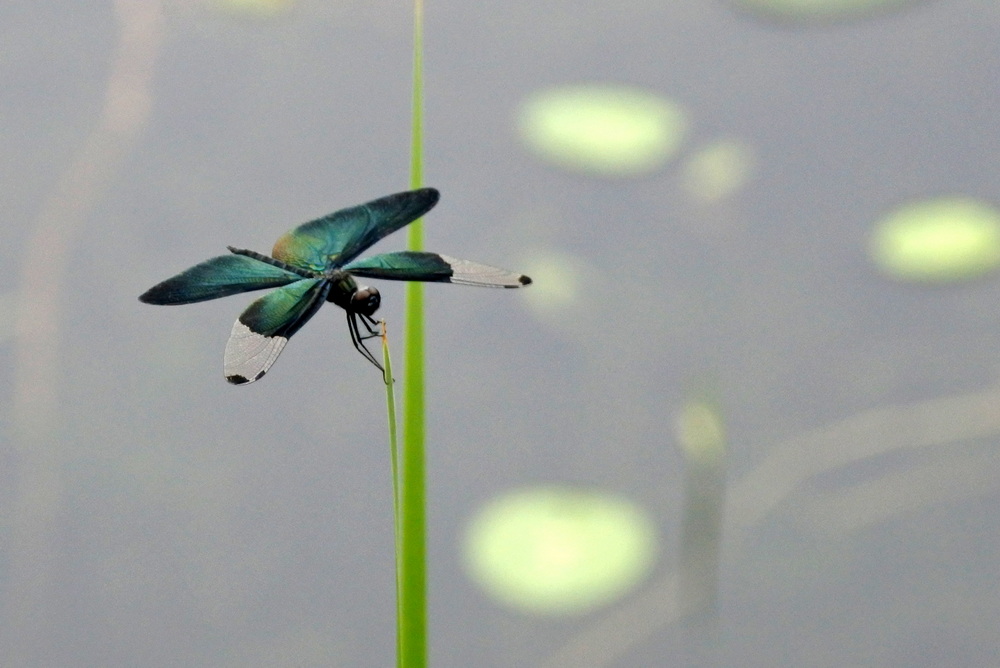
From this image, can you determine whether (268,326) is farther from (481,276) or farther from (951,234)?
(951,234)

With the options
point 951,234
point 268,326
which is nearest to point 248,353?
point 268,326

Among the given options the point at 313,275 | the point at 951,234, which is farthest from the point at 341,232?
the point at 951,234

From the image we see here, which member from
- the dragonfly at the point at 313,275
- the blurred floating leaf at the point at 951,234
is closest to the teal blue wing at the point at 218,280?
the dragonfly at the point at 313,275

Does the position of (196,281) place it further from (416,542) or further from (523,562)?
(523,562)

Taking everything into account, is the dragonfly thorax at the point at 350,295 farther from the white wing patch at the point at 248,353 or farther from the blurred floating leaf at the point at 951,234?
the blurred floating leaf at the point at 951,234

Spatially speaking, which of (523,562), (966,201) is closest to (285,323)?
(523,562)

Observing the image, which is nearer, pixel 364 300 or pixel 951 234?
pixel 364 300

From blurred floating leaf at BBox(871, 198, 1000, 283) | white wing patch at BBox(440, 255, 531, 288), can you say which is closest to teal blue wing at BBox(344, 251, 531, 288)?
white wing patch at BBox(440, 255, 531, 288)
